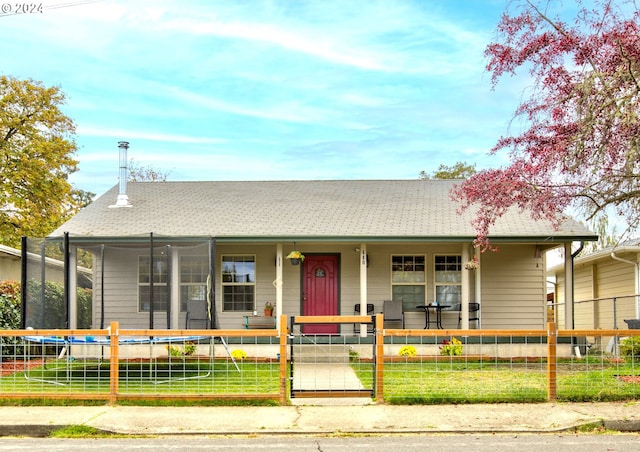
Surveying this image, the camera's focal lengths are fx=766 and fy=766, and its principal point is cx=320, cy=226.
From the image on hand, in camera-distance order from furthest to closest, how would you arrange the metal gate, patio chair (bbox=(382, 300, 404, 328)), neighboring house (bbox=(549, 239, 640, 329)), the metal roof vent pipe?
the metal roof vent pipe, neighboring house (bbox=(549, 239, 640, 329)), patio chair (bbox=(382, 300, 404, 328)), the metal gate

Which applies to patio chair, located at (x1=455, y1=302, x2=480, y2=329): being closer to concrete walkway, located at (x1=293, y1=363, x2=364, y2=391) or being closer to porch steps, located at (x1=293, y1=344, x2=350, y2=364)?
porch steps, located at (x1=293, y1=344, x2=350, y2=364)

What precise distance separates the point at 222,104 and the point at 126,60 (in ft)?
17.6

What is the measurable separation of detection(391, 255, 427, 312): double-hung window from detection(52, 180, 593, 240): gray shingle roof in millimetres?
1070

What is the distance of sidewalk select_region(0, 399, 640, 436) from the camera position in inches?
348

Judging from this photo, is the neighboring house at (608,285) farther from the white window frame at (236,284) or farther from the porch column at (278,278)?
the white window frame at (236,284)

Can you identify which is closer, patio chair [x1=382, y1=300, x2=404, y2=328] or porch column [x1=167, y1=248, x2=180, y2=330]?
porch column [x1=167, y1=248, x2=180, y2=330]

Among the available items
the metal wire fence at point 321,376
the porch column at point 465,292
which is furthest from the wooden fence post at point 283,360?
the porch column at point 465,292

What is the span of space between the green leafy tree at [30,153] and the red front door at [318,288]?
14.6m

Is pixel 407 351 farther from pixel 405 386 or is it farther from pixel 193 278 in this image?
pixel 193 278

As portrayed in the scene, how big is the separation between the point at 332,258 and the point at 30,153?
15.7 meters

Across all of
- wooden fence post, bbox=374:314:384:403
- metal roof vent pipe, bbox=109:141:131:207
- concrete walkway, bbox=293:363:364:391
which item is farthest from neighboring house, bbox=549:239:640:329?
metal roof vent pipe, bbox=109:141:131:207

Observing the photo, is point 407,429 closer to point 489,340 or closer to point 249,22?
point 489,340

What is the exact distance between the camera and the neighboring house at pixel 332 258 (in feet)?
57.5

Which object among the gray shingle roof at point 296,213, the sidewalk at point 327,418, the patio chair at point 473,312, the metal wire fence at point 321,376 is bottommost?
the sidewalk at point 327,418
